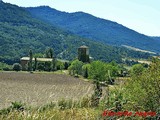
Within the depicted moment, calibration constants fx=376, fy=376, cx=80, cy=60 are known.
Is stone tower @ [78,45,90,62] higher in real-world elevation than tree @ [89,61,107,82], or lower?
higher

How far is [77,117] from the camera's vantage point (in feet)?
35.7

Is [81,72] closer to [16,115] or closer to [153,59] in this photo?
[153,59]

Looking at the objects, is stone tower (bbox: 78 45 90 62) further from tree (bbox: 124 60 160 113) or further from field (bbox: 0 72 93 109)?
tree (bbox: 124 60 160 113)

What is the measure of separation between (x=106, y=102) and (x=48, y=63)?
102 metres

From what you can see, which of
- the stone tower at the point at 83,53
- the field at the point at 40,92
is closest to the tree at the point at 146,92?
the field at the point at 40,92

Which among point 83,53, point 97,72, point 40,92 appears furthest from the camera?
point 83,53

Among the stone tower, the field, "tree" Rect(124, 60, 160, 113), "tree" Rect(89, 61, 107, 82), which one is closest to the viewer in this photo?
the field

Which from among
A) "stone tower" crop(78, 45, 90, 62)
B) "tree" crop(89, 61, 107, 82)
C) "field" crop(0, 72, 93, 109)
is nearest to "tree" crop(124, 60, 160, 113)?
"field" crop(0, 72, 93, 109)

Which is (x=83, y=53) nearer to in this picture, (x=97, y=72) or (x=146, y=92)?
(x=97, y=72)

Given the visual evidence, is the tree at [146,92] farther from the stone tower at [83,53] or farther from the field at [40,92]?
the stone tower at [83,53]

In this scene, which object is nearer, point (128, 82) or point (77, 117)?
point (77, 117)

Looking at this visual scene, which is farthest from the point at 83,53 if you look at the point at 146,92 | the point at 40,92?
the point at 146,92

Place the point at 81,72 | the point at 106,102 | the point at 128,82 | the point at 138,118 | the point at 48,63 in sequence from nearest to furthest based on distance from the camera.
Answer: the point at 138,118 < the point at 106,102 < the point at 128,82 < the point at 81,72 < the point at 48,63

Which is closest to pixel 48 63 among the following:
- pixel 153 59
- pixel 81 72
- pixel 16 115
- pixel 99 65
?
pixel 81 72
